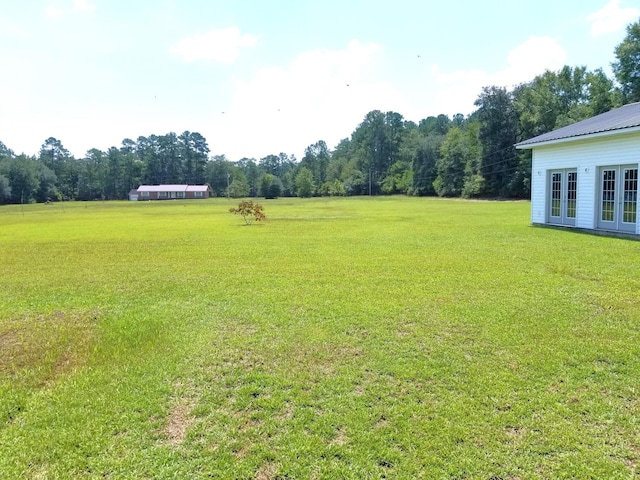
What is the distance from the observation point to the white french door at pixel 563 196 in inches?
640

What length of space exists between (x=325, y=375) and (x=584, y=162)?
15005mm

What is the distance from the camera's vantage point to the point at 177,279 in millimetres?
8633

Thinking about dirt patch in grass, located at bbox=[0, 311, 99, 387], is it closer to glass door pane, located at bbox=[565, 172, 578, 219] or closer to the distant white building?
glass door pane, located at bbox=[565, 172, 578, 219]

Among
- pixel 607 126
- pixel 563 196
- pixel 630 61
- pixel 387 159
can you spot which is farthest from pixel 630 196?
pixel 387 159

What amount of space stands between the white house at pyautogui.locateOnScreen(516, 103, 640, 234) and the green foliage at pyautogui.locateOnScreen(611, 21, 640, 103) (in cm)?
3043

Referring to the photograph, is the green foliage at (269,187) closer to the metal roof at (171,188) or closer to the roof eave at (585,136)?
the metal roof at (171,188)

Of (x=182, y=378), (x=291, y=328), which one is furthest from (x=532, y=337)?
(x=182, y=378)

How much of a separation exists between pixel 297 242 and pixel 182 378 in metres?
10.1

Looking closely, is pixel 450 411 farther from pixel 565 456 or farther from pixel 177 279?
pixel 177 279

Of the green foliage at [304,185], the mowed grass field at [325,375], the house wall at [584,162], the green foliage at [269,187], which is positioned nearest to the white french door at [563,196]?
the house wall at [584,162]

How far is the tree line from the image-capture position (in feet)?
171

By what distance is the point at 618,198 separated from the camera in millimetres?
14266

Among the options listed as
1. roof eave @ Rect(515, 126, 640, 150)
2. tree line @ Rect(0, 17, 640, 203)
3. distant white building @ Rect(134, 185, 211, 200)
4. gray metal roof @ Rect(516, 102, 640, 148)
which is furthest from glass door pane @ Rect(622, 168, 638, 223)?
distant white building @ Rect(134, 185, 211, 200)

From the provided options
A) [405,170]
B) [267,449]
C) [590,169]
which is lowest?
[267,449]
